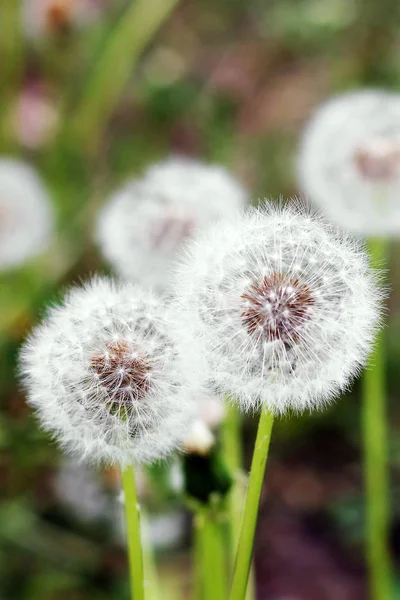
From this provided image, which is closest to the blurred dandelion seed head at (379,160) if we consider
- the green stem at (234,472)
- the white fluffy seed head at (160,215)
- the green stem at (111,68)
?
the white fluffy seed head at (160,215)

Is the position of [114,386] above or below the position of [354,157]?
below

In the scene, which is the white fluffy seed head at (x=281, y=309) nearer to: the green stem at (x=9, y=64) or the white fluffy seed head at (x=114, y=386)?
the white fluffy seed head at (x=114, y=386)

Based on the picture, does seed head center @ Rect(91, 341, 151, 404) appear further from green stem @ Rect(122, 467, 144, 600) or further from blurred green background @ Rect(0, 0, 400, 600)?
blurred green background @ Rect(0, 0, 400, 600)

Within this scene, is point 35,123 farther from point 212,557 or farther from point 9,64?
point 212,557

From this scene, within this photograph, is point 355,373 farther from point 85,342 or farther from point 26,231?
point 26,231

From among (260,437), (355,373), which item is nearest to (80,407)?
(260,437)

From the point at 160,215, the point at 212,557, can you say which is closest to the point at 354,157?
the point at 160,215
